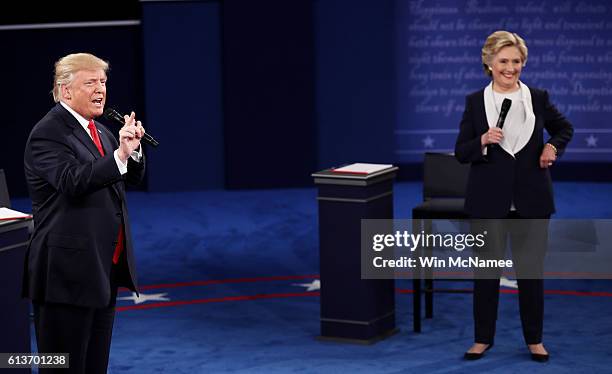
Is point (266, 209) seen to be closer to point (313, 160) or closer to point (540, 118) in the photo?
point (313, 160)

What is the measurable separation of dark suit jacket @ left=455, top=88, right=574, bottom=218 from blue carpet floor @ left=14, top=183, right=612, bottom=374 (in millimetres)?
826

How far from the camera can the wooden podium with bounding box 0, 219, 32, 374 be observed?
4.82 meters

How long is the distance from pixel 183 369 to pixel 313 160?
5.45 meters

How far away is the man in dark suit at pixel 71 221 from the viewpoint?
4.05 metres

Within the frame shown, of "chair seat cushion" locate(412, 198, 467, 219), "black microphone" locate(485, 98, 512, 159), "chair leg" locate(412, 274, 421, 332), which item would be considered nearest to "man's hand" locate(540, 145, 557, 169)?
"black microphone" locate(485, 98, 512, 159)

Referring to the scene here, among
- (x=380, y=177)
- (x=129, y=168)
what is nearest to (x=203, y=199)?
(x=380, y=177)

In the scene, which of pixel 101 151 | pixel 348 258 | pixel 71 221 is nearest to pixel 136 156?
pixel 101 151

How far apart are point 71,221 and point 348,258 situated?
2.54 metres

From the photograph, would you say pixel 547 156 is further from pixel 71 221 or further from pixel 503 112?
pixel 71 221

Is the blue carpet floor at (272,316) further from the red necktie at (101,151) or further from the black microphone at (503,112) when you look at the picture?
the red necktie at (101,151)

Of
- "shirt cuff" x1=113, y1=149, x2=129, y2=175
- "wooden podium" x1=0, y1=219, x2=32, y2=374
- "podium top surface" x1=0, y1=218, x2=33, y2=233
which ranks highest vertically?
"shirt cuff" x1=113, y1=149, x2=129, y2=175

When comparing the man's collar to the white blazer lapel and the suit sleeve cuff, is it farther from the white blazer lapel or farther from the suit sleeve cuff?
the white blazer lapel

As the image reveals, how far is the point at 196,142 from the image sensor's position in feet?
36.6

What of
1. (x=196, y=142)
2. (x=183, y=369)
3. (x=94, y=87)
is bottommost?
(x=183, y=369)
